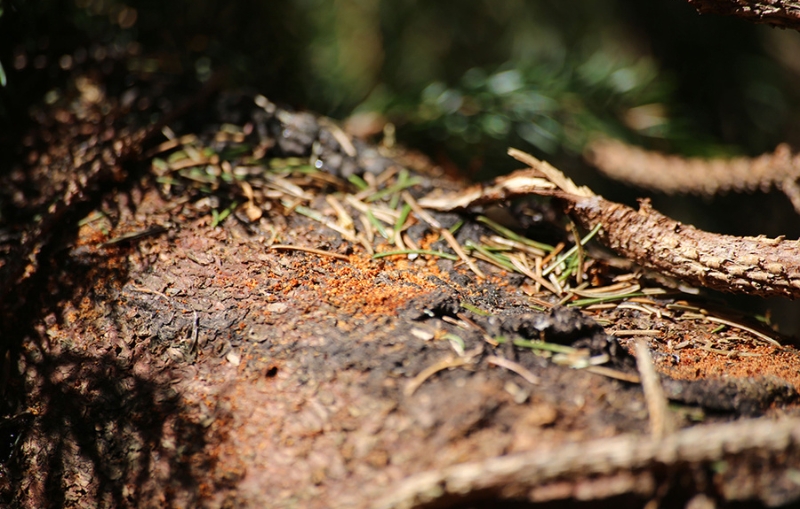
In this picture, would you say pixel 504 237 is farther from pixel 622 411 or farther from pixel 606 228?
pixel 622 411

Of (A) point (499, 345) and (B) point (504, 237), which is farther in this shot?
(B) point (504, 237)

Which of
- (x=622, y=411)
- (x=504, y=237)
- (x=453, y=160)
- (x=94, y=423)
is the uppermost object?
(x=622, y=411)

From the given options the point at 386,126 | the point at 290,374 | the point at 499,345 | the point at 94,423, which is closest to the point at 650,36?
the point at 386,126

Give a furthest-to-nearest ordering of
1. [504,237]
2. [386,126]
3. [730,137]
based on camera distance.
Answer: [730,137], [386,126], [504,237]

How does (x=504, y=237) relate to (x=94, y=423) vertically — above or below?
above

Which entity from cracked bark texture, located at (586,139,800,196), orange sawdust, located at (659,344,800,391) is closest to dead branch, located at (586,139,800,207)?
cracked bark texture, located at (586,139,800,196)

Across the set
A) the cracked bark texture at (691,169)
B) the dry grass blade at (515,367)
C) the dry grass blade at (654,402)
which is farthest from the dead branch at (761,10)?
the dry grass blade at (515,367)

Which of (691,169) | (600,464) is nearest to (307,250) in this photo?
(600,464)

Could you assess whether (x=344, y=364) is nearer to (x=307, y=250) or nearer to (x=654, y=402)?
(x=307, y=250)
